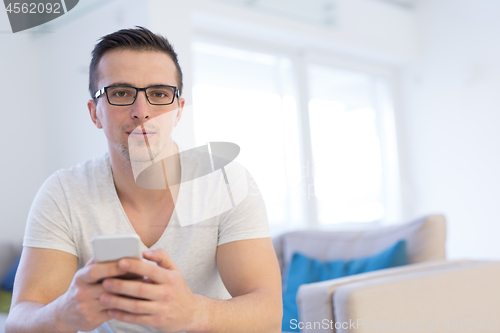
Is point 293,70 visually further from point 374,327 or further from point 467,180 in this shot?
point 374,327

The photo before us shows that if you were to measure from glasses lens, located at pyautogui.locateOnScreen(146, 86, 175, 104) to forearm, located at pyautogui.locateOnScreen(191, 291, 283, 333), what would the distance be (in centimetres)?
46

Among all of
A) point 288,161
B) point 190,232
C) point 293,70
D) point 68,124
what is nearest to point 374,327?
point 190,232

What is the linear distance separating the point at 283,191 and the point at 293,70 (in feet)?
3.50

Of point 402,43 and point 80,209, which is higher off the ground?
point 402,43

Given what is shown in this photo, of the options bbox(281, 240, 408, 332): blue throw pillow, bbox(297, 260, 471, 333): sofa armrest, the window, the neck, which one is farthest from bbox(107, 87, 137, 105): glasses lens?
the window

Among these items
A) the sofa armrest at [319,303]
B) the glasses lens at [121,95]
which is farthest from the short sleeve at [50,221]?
the sofa armrest at [319,303]

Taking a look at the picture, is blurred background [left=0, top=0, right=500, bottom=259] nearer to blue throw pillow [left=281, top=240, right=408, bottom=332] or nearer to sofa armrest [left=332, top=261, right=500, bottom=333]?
blue throw pillow [left=281, top=240, right=408, bottom=332]

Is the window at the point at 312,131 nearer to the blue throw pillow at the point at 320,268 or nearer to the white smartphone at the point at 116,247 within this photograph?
the blue throw pillow at the point at 320,268

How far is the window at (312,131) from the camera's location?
10.6ft

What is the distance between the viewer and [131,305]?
2.16 feet

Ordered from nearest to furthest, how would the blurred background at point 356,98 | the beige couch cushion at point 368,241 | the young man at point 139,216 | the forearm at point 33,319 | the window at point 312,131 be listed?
the forearm at point 33,319, the young man at point 139,216, the beige couch cushion at point 368,241, the blurred background at point 356,98, the window at point 312,131

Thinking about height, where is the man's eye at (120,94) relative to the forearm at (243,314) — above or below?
above

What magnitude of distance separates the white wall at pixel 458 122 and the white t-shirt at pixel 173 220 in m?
3.13

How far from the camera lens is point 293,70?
145 inches
